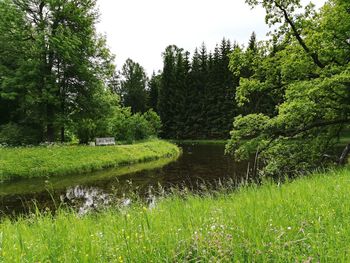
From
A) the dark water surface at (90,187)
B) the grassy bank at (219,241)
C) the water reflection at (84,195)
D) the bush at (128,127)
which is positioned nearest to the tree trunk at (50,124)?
the dark water surface at (90,187)

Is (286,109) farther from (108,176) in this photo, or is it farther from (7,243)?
(108,176)

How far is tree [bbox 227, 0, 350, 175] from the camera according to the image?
1140 cm

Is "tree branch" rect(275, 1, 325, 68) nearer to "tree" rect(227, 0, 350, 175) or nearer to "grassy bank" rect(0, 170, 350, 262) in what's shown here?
"tree" rect(227, 0, 350, 175)

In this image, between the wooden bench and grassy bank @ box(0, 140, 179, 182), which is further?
the wooden bench

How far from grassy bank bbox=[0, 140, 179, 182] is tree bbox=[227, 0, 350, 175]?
13282 mm

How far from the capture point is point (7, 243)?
12.4ft

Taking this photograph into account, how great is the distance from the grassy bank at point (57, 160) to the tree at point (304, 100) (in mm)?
13282

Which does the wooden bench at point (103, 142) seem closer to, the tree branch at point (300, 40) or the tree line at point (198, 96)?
the tree branch at point (300, 40)

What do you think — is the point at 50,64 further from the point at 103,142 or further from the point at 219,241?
the point at 219,241

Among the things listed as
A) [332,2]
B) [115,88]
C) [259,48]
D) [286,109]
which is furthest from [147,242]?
[115,88]

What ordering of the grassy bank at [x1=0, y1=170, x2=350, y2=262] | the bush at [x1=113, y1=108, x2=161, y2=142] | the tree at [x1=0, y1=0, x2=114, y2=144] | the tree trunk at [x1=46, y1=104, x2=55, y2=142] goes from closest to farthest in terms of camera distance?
the grassy bank at [x1=0, y1=170, x2=350, y2=262] → the tree at [x1=0, y1=0, x2=114, y2=144] → the tree trunk at [x1=46, y1=104, x2=55, y2=142] → the bush at [x1=113, y1=108, x2=161, y2=142]

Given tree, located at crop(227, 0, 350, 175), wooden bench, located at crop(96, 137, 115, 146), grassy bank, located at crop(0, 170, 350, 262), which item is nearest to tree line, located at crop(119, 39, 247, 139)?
wooden bench, located at crop(96, 137, 115, 146)

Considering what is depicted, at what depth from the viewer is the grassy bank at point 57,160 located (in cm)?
1861

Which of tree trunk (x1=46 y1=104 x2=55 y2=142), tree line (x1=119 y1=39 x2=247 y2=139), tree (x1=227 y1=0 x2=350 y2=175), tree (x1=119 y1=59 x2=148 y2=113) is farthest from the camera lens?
tree (x1=119 y1=59 x2=148 y2=113)
